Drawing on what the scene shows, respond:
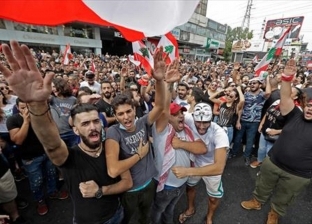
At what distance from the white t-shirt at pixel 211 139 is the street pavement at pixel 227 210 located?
1049 mm

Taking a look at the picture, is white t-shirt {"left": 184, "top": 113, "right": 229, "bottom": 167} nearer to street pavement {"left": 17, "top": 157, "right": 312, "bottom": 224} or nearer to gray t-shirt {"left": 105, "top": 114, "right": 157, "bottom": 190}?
gray t-shirt {"left": 105, "top": 114, "right": 157, "bottom": 190}

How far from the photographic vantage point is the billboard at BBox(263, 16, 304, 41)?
1240 inches

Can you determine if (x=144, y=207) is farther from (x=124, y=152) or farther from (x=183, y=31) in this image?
(x=183, y=31)

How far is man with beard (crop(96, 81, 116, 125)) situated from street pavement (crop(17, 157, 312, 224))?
143 cm

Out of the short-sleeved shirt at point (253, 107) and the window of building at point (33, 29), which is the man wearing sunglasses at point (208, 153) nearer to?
the short-sleeved shirt at point (253, 107)

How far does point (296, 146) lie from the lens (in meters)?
2.50

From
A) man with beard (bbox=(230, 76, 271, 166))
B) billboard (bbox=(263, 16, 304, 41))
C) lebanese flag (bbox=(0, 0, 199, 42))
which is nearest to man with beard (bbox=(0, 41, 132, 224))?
lebanese flag (bbox=(0, 0, 199, 42))

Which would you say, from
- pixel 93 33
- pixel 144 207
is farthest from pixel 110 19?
pixel 93 33

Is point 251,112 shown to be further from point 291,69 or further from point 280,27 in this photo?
point 280,27

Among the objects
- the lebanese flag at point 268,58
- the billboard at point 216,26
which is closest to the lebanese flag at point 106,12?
the lebanese flag at point 268,58

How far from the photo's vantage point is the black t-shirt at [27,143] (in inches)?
99.1

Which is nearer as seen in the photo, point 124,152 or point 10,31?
point 124,152

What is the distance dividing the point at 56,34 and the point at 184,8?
23163 mm

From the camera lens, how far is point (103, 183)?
1736 mm
